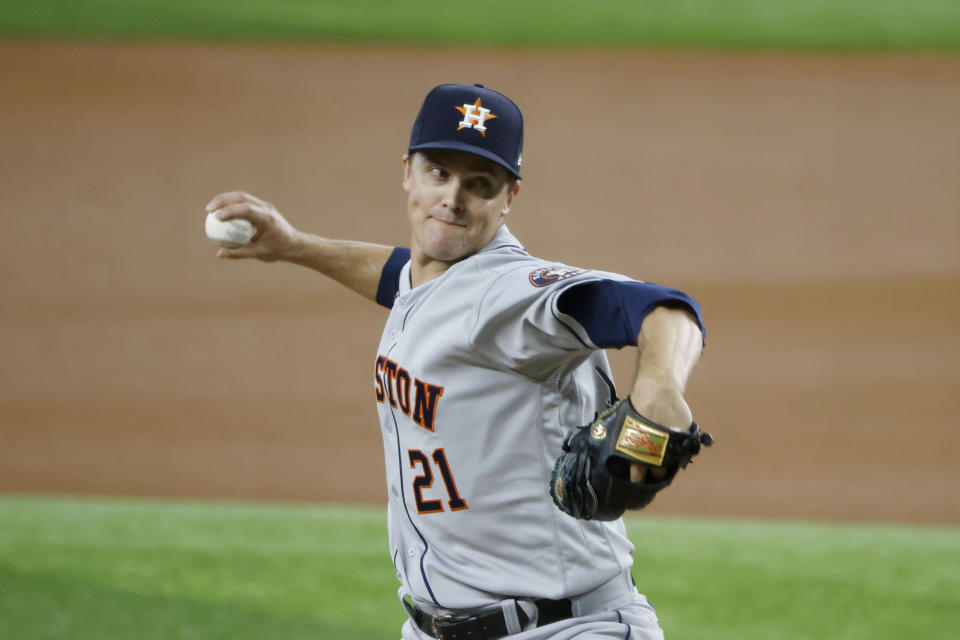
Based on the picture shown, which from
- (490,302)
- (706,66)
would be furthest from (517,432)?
(706,66)

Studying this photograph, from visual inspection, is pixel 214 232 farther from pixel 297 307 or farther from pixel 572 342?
pixel 297 307

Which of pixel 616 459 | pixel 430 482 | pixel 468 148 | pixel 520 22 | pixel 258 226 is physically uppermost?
pixel 520 22

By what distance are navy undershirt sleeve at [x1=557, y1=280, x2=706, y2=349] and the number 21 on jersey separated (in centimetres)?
64

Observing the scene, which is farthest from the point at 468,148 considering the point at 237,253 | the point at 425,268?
the point at 237,253

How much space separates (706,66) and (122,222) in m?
6.34

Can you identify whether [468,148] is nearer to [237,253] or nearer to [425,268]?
[425,268]

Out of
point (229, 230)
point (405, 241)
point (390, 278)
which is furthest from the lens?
point (405, 241)

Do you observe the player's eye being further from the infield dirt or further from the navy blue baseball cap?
the infield dirt

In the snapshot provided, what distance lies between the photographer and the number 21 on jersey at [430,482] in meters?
2.46

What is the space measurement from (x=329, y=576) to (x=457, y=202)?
3.26m

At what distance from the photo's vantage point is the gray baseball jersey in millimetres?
2338

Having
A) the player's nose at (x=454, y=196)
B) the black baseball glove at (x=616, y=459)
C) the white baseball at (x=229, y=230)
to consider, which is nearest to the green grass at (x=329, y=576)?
the white baseball at (x=229, y=230)

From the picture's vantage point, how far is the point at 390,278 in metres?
3.38

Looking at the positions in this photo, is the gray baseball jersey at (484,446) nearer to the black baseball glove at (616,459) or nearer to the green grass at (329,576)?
the black baseball glove at (616,459)
